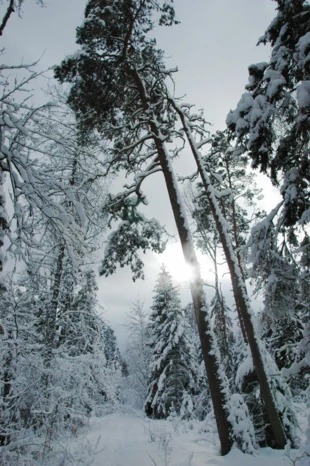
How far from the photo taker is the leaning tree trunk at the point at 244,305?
5.53 metres

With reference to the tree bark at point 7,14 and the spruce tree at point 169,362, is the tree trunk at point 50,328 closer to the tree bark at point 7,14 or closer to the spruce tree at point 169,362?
the tree bark at point 7,14

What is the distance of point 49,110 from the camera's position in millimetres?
4250

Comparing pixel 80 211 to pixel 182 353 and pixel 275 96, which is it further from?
pixel 182 353

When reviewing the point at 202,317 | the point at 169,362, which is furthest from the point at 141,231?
the point at 169,362

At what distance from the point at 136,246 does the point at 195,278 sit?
2.47 m

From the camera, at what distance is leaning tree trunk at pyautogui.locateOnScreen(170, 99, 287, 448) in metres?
5.53

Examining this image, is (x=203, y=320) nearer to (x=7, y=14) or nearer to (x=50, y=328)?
(x=50, y=328)

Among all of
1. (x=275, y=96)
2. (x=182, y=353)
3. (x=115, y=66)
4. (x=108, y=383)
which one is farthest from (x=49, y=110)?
(x=182, y=353)

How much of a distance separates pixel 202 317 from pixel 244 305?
1.48 m

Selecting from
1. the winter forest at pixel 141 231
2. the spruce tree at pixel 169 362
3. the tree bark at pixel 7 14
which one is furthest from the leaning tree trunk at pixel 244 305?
the spruce tree at pixel 169 362

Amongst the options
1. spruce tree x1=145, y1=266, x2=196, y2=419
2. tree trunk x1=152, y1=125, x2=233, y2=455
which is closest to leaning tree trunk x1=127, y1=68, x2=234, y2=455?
tree trunk x1=152, y1=125, x2=233, y2=455

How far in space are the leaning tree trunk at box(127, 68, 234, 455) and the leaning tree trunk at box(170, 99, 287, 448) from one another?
3.67 ft

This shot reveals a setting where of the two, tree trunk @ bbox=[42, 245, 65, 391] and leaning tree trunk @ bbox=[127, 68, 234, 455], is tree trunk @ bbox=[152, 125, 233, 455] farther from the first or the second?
tree trunk @ bbox=[42, 245, 65, 391]

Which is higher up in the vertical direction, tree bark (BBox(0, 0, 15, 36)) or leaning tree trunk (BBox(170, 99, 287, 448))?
tree bark (BBox(0, 0, 15, 36))
